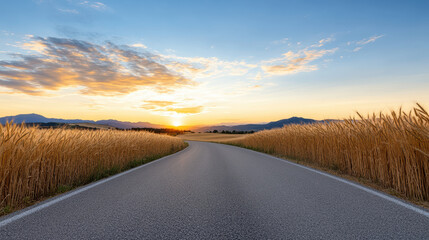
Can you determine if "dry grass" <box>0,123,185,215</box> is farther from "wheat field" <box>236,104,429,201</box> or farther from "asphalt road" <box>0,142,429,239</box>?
"wheat field" <box>236,104,429,201</box>

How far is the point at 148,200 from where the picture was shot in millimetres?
4898

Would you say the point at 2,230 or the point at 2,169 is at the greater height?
the point at 2,169

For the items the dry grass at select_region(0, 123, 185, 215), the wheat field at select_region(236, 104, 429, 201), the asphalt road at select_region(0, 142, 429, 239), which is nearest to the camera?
the asphalt road at select_region(0, 142, 429, 239)

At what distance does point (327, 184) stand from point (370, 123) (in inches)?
93.6

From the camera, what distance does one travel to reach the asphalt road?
3305 millimetres

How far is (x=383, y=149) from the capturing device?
6598 millimetres

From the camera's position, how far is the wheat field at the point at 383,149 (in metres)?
5.32

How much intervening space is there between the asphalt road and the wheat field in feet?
2.66

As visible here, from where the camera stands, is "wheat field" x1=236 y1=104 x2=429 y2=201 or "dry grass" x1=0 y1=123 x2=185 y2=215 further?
"wheat field" x1=236 y1=104 x2=429 y2=201

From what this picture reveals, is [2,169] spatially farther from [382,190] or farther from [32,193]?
[382,190]

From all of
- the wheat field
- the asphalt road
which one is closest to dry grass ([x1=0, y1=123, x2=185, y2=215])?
the asphalt road

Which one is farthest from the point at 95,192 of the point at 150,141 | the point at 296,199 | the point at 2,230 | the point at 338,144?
the point at 150,141

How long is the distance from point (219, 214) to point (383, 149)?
16.5 ft

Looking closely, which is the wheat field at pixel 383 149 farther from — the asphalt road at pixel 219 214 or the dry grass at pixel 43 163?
the dry grass at pixel 43 163
